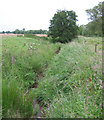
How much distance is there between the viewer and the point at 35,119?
273 cm

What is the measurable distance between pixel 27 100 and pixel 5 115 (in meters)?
0.50

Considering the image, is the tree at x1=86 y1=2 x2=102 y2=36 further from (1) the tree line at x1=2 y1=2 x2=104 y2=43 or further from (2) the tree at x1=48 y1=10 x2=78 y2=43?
(2) the tree at x1=48 y1=10 x2=78 y2=43

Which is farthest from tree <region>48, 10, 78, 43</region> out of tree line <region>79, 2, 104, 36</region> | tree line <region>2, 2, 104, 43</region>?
tree line <region>79, 2, 104, 36</region>

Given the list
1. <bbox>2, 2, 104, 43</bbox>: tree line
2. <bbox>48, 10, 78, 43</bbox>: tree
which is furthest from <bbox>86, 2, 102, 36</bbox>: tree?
<bbox>48, 10, 78, 43</bbox>: tree

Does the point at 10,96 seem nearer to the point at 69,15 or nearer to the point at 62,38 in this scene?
the point at 62,38

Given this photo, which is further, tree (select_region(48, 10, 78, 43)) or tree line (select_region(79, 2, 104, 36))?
tree (select_region(48, 10, 78, 43))

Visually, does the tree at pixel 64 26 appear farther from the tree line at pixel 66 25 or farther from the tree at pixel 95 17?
the tree at pixel 95 17

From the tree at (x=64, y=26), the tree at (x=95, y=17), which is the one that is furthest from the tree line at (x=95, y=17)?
the tree at (x=64, y=26)

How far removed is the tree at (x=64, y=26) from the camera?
1903 cm

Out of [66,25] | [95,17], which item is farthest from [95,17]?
[66,25]

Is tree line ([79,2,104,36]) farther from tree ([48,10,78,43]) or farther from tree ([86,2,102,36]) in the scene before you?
tree ([48,10,78,43])

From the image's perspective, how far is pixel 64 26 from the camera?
62.7ft

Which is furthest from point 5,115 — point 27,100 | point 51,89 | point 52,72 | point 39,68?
point 39,68

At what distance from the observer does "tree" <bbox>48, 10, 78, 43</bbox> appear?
62.4 feet
